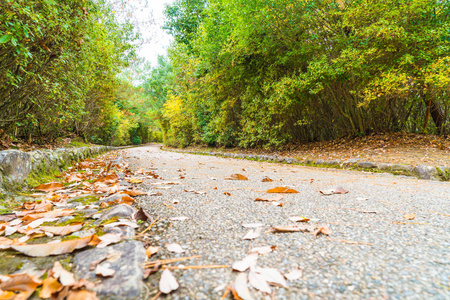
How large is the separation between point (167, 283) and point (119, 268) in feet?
0.57

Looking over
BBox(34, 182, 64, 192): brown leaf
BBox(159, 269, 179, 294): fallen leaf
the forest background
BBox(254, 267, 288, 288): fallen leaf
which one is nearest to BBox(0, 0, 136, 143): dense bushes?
the forest background

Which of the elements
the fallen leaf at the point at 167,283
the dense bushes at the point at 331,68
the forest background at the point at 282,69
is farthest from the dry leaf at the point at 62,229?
the dense bushes at the point at 331,68

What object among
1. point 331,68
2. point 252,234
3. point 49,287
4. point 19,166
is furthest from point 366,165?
point 19,166

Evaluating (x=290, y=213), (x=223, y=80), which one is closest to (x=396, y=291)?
(x=290, y=213)

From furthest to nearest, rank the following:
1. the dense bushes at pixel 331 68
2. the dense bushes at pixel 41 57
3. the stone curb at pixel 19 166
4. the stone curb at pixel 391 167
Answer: the dense bushes at pixel 331 68 < the stone curb at pixel 391 167 < the dense bushes at pixel 41 57 < the stone curb at pixel 19 166

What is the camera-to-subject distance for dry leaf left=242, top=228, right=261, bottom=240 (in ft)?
3.33

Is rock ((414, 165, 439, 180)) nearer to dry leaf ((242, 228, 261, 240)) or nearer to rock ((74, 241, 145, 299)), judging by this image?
dry leaf ((242, 228, 261, 240))

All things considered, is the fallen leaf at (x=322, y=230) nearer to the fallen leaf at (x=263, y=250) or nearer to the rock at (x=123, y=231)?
the fallen leaf at (x=263, y=250)

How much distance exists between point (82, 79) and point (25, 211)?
3258mm

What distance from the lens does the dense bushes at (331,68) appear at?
4.63 meters

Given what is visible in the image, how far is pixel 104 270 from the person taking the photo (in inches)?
27.5

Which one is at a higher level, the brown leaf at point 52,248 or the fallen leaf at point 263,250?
the brown leaf at point 52,248

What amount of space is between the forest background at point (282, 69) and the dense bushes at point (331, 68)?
30 mm

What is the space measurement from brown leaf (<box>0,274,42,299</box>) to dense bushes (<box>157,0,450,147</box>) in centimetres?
565
